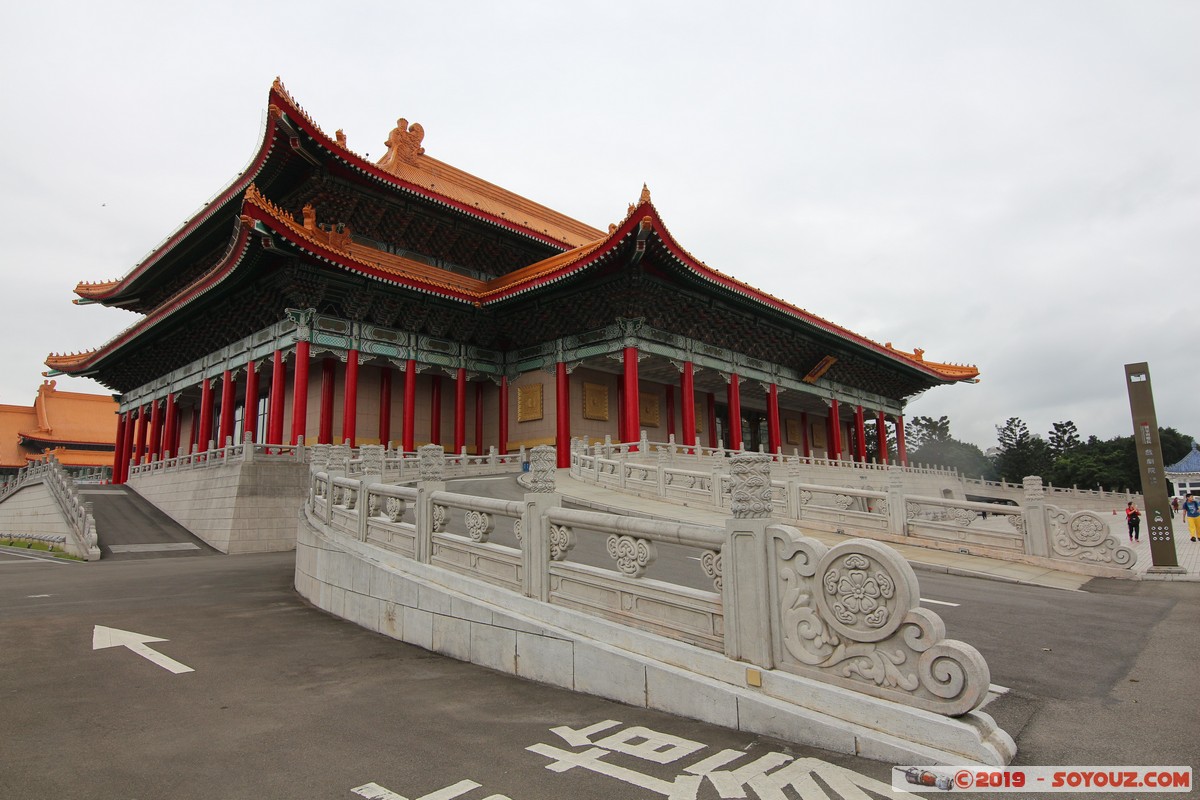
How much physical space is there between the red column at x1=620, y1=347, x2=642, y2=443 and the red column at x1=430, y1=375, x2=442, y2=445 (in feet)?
22.3

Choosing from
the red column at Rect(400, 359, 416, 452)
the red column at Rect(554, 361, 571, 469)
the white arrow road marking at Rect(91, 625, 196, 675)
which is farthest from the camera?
the red column at Rect(554, 361, 571, 469)

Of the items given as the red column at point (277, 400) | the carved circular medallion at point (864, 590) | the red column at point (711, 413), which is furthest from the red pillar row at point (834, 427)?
the carved circular medallion at point (864, 590)

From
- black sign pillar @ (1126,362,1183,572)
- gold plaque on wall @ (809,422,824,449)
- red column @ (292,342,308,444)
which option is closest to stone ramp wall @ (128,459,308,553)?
red column @ (292,342,308,444)

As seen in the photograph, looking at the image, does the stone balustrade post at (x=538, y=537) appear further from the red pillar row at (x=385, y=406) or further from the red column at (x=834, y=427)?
the red column at (x=834, y=427)

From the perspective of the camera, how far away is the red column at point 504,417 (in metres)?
24.3

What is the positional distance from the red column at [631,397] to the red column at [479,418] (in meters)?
6.03

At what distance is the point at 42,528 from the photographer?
68.4 feet

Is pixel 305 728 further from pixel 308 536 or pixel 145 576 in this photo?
pixel 145 576

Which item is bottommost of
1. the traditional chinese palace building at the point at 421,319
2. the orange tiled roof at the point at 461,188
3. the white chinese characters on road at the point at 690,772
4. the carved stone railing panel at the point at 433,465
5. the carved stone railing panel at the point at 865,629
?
the white chinese characters on road at the point at 690,772

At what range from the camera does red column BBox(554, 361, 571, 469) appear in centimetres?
2253

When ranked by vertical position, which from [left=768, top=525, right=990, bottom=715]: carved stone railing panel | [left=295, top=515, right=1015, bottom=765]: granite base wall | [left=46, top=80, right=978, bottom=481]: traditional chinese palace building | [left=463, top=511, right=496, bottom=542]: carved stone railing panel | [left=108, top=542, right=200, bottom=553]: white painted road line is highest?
[left=46, top=80, right=978, bottom=481]: traditional chinese palace building

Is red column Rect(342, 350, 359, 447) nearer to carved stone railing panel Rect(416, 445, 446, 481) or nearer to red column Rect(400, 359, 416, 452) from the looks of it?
red column Rect(400, 359, 416, 452)

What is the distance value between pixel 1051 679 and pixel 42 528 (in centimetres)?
2605

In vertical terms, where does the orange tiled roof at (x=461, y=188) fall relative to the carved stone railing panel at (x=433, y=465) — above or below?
above
